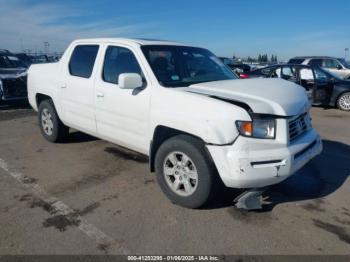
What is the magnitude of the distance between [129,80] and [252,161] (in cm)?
169

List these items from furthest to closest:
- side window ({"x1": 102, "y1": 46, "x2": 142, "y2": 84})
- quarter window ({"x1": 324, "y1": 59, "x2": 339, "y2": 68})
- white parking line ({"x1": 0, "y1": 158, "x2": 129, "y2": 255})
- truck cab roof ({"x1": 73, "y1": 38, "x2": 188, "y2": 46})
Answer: quarter window ({"x1": 324, "y1": 59, "x2": 339, "y2": 68}), truck cab roof ({"x1": 73, "y1": 38, "x2": 188, "y2": 46}), side window ({"x1": 102, "y1": 46, "x2": 142, "y2": 84}), white parking line ({"x1": 0, "y1": 158, "x2": 129, "y2": 255})

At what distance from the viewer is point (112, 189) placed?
437cm

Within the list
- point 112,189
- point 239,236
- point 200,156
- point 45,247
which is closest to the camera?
point 45,247

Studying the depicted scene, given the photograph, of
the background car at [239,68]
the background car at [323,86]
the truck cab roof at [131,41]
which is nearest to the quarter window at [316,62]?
the background car at [239,68]

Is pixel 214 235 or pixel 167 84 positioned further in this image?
pixel 167 84

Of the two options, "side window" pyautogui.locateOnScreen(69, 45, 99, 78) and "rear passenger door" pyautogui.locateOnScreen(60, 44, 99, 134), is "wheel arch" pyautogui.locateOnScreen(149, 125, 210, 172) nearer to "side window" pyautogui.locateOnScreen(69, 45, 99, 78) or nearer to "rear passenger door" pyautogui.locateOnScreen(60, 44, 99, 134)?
"rear passenger door" pyautogui.locateOnScreen(60, 44, 99, 134)

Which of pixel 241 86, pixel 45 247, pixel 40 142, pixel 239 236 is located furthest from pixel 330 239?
pixel 40 142

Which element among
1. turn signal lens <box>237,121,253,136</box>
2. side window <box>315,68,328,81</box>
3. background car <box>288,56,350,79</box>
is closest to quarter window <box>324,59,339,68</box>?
background car <box>288,56,350,79</box>

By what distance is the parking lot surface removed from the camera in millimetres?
3127

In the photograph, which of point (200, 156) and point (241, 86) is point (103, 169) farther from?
point (241, 86)

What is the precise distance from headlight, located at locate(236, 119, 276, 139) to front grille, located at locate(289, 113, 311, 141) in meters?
0.32

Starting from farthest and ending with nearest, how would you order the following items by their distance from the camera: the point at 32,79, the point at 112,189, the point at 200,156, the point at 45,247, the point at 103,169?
the point at 32,79 < the point at 103,169 < the point at 112,189 < the point at 200,156 < the point at 45,247

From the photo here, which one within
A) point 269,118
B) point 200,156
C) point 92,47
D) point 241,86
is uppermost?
point 92,47

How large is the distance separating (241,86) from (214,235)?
1749 mm
